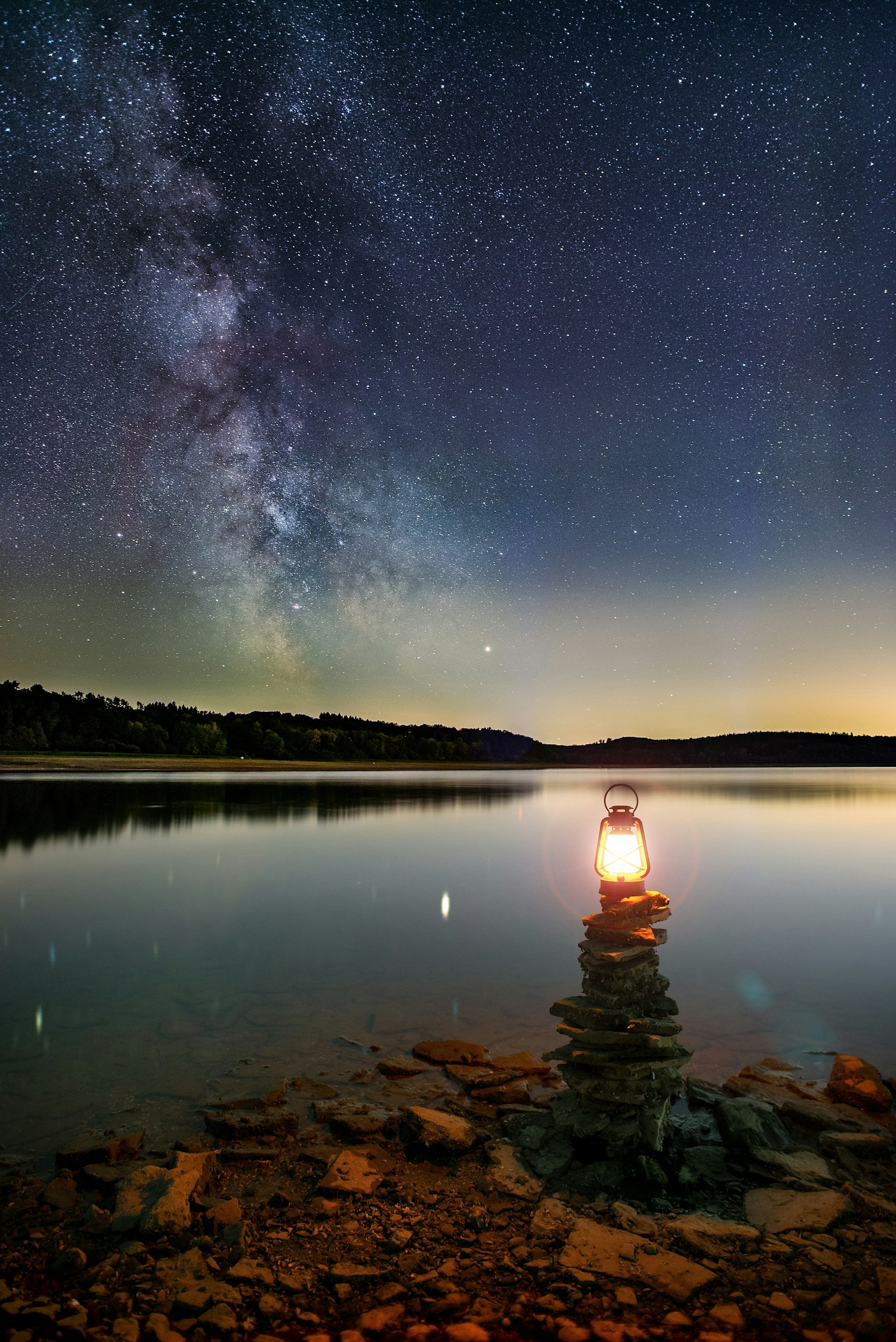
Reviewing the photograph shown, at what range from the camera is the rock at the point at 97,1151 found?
5.23 metres

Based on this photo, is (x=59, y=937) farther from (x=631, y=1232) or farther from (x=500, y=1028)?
(x=631, y=1232)

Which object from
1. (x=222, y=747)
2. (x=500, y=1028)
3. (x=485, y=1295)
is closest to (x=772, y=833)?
(x=500, y=1028)

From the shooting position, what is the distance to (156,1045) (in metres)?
7.78

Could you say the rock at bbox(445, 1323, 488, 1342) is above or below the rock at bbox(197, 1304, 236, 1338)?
above

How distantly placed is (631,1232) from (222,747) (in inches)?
6089

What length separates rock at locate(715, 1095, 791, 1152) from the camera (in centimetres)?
541

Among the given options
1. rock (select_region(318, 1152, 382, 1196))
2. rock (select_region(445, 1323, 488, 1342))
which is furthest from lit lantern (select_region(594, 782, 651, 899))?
rock (select_region(445, 1323, 488, 1342))

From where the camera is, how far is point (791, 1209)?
4598 millimetres

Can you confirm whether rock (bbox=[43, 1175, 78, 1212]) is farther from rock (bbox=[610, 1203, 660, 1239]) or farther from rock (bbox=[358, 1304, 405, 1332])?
rock (bbox=[610, 1203, 660, 1239])

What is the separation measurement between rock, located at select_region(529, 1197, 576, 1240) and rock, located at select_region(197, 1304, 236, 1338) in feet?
5.90

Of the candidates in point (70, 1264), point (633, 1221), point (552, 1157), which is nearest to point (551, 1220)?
point (633, 1221)

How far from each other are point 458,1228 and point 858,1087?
4275 mm

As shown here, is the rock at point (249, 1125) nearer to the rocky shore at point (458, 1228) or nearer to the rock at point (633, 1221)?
the rocky shore at point (458, 1228)

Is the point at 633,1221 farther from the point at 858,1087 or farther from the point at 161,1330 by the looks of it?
the point at 858,1087
